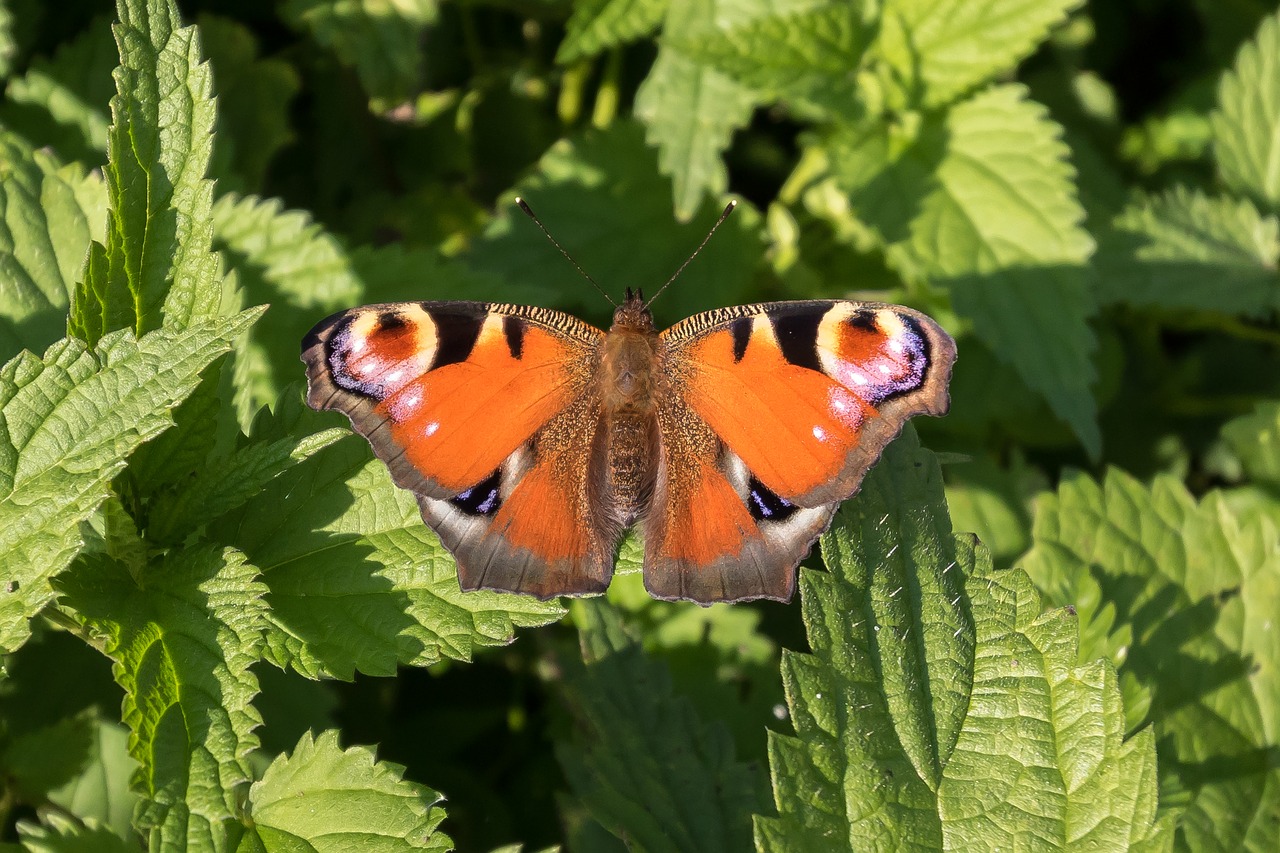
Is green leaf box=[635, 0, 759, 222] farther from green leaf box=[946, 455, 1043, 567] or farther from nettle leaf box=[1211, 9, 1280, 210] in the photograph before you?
nettle leaf box=[1211, 9, 1280, 210]

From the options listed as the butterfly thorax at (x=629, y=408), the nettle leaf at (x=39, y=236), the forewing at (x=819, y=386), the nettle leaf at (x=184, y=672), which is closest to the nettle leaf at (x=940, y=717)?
the forewing at (x=819, y=386)

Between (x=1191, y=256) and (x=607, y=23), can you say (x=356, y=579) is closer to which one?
(x=607, y=23)

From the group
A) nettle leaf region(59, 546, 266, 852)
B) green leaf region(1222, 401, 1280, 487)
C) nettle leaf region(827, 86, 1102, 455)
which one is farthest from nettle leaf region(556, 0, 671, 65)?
green leaf region(1222, 401, 1280, 487)

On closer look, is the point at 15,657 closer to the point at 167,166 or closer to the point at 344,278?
the point at 344,278

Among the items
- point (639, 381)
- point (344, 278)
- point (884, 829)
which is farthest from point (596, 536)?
point (344, 278)

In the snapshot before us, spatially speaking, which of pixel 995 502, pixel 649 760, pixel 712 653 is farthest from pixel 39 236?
pixel 995 502

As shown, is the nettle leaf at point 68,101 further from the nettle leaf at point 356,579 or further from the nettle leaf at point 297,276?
the nettle leaf at point 356,579
